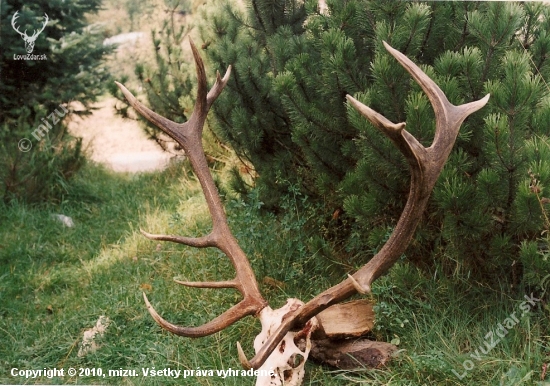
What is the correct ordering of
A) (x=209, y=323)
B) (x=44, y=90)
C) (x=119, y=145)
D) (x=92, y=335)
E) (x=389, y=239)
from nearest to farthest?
(x=389, y=239), (x=209, y=323), (x=92, y=335), (x=44, y=90), (x=119, y=145)

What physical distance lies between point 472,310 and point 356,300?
54cm

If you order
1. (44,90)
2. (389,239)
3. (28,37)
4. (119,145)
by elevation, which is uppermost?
(389,239)

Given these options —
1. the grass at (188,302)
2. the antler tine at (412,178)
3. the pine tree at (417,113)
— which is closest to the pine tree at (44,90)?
the grass at (188,302)

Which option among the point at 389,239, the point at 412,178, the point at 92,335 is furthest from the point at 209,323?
the point at 92,335

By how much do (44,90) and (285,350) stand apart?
15.4 ft

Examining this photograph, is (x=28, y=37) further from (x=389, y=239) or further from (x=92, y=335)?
(x=389, y=239)

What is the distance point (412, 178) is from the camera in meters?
2.37

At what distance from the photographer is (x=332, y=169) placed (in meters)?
3.51

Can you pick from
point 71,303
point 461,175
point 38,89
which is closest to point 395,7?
point 461,175

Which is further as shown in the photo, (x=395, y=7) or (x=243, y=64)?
(x=243, y=64)

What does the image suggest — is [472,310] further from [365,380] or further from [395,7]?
[395,7]

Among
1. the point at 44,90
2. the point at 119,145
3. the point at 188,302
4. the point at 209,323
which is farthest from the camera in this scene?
the point at 119,145

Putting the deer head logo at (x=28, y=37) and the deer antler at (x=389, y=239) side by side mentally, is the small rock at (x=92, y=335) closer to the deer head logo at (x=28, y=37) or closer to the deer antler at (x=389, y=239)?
the deer antler at (x=389, y=239)

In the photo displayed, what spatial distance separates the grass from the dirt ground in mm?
1671
